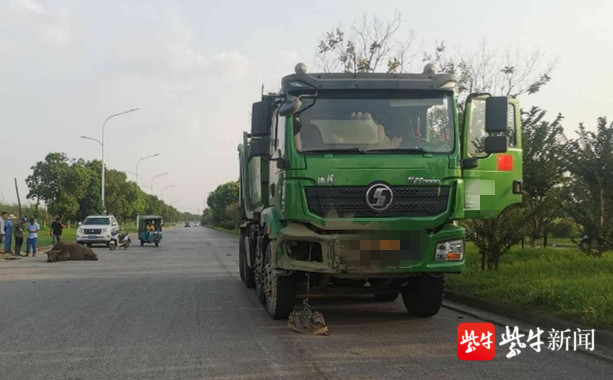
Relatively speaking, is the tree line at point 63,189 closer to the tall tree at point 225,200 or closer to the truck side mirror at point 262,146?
the tall tree at point 225,200

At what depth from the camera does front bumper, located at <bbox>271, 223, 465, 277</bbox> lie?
7117mm

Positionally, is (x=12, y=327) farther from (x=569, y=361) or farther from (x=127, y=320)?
(x=569, y=361)

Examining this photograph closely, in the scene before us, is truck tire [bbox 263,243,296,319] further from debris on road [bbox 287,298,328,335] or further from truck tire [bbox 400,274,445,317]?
truck tire [bbox 400,274,445,317]

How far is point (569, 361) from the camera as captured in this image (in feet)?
19.9

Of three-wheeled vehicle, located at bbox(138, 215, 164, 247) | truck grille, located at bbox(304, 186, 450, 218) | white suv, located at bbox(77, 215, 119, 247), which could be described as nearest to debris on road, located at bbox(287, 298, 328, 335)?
truck grille, located at bbox(304, 186, 450, 218)

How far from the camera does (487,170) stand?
9523mm

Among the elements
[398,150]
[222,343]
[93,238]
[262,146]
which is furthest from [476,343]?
[93,238]

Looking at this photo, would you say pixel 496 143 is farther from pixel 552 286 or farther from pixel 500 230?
pixel 500 230

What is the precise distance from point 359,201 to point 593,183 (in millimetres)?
7854

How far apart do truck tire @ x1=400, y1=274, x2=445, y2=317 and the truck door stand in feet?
4.08

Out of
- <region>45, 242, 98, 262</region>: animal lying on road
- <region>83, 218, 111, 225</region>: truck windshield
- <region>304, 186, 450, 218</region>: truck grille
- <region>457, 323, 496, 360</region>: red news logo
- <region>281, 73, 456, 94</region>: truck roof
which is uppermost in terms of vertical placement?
<region>281, 73, 456, 94</region>: truck roof

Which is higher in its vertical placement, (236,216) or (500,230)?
(236,216)

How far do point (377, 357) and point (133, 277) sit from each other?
10.4m

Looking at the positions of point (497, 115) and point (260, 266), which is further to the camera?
point (260, 266)
